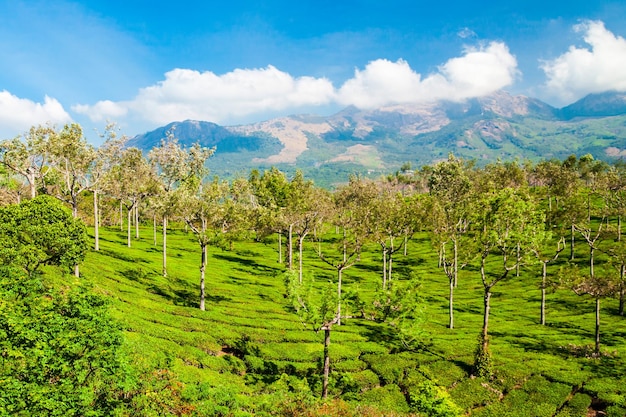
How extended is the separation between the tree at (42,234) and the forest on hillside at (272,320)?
0.17 meters

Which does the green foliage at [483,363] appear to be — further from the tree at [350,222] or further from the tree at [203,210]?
the tree at [203,210]

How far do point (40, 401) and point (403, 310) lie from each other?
29.1 metres

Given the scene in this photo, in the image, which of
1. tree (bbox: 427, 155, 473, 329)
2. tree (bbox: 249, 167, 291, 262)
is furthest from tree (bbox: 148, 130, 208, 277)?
tree (bbox: 427, 155, 473, 329)

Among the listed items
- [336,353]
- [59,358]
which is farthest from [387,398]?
[59,358]

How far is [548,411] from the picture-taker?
37906mm

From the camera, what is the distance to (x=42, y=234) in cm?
3978

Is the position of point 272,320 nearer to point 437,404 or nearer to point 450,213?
point 437,404

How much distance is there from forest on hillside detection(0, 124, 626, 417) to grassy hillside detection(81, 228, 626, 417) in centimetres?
26

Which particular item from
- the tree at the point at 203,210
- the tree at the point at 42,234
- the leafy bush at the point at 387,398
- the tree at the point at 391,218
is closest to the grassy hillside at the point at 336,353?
the leafy bush at the point at 387,398

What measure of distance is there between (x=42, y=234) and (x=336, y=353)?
3663 cm

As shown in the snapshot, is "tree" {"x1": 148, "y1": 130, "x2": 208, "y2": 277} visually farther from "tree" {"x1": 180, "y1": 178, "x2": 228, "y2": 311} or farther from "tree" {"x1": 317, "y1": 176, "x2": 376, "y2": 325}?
"tree" {"x1": 317, "y1": 176, "x2": 376, "y2": 325}

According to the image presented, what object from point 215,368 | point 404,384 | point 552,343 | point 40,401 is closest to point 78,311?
point 40,401

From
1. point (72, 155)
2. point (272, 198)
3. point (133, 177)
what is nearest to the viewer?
point (72, 155)

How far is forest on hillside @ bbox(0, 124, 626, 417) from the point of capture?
72.8 feet
